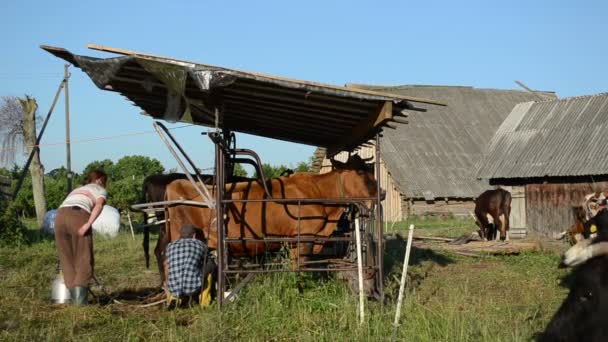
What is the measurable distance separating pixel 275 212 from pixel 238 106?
165 centimetres

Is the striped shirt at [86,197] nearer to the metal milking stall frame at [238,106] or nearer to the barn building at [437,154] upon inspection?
the metal milking stall frame at [238,106]

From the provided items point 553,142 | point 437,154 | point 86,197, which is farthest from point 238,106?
point 437,154

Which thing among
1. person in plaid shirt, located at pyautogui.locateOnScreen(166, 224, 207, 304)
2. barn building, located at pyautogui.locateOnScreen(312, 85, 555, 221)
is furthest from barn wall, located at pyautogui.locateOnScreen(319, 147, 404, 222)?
person in plaid shirt, located at pyautogui.locateOnScreen(166, 224, 207, 304)

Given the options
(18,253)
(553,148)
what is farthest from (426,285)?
(553,148)

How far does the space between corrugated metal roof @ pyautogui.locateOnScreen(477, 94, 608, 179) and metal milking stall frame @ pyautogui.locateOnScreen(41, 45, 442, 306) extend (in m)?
13.6

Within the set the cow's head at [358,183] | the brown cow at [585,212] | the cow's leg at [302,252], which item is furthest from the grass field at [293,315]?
the brown cow at [585,212]

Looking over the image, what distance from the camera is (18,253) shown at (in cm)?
1686

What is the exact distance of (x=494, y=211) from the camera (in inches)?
882

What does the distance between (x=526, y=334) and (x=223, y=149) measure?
14.8ft

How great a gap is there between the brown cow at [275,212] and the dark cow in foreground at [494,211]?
1257 centimetres

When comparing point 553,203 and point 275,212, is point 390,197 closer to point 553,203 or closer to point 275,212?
point 553,203

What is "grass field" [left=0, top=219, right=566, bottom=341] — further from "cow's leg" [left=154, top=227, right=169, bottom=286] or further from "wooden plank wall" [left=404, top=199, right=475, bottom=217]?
"wooden plank wall" [left=404, top=199, right=475, bottom=217]

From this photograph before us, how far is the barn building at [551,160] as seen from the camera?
22.7 meters

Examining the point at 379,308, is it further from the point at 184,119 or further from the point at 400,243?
the point at 400,243
